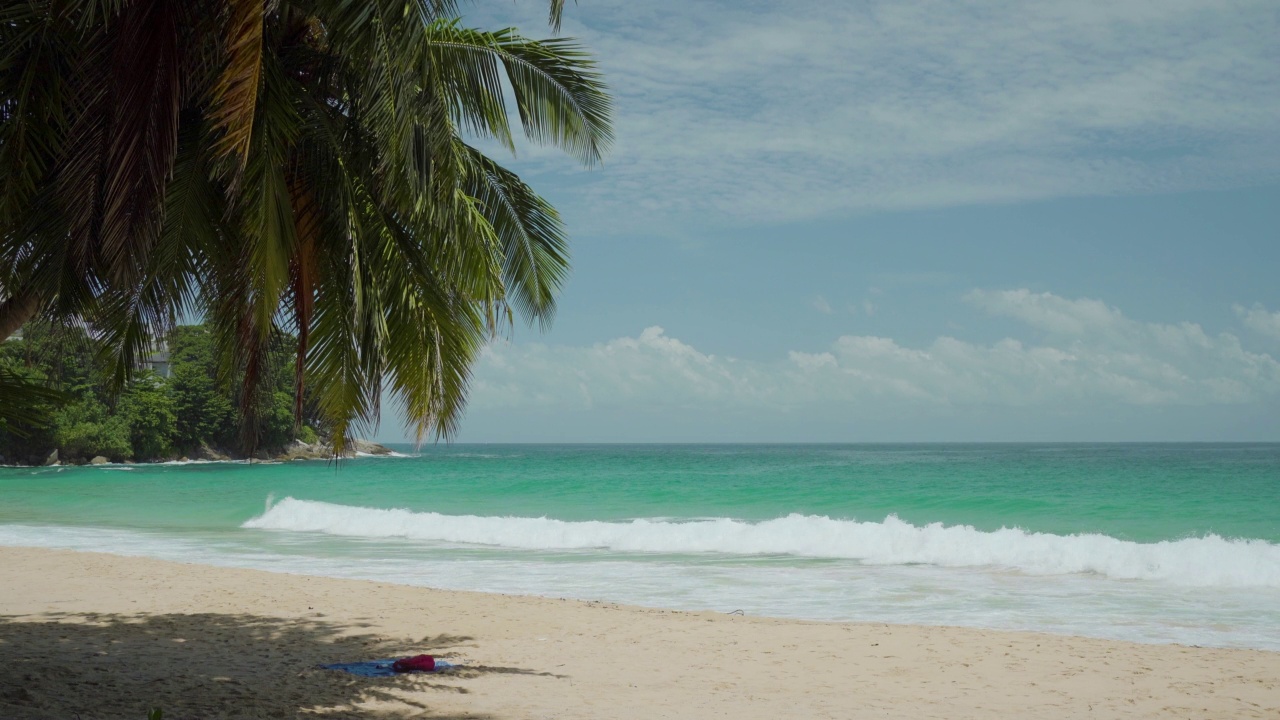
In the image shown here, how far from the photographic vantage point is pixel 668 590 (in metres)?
11.6

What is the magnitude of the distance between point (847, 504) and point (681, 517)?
509cm

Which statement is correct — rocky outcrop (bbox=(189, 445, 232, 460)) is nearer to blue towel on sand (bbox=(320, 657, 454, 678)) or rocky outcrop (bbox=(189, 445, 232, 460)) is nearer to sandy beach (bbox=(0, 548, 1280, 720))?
sandy beach (bbox=(0, 548, 1280, 720))

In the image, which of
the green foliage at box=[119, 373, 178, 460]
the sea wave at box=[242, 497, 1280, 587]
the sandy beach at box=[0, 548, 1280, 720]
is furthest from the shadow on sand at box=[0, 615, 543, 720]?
the green foliage at box=[119, 373, 178, 460]

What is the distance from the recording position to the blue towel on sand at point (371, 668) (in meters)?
6.48

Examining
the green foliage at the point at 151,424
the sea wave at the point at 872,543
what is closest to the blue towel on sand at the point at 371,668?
the sea wave at the point at 872,543

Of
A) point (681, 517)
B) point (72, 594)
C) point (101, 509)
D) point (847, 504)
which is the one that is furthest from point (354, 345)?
point (101, 509)

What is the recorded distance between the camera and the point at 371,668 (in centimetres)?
664

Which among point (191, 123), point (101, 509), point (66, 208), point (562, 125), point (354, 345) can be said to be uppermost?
point (562, 125)

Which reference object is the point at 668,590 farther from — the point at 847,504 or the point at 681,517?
the point at 847,504

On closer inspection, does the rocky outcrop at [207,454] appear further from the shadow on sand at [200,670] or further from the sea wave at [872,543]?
the shadow on sand at [200,670]

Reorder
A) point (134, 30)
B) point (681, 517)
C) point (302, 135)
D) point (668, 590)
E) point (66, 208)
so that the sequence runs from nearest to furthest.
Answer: point (134, 30) → point (66, 208) → point (302, 135) → point (668, 590) → point (681, 517)

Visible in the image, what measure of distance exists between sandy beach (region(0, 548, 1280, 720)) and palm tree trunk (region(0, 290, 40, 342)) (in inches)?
78.0

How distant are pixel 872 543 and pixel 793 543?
138 cm

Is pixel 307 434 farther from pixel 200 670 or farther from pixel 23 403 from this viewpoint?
pixel 23 403
